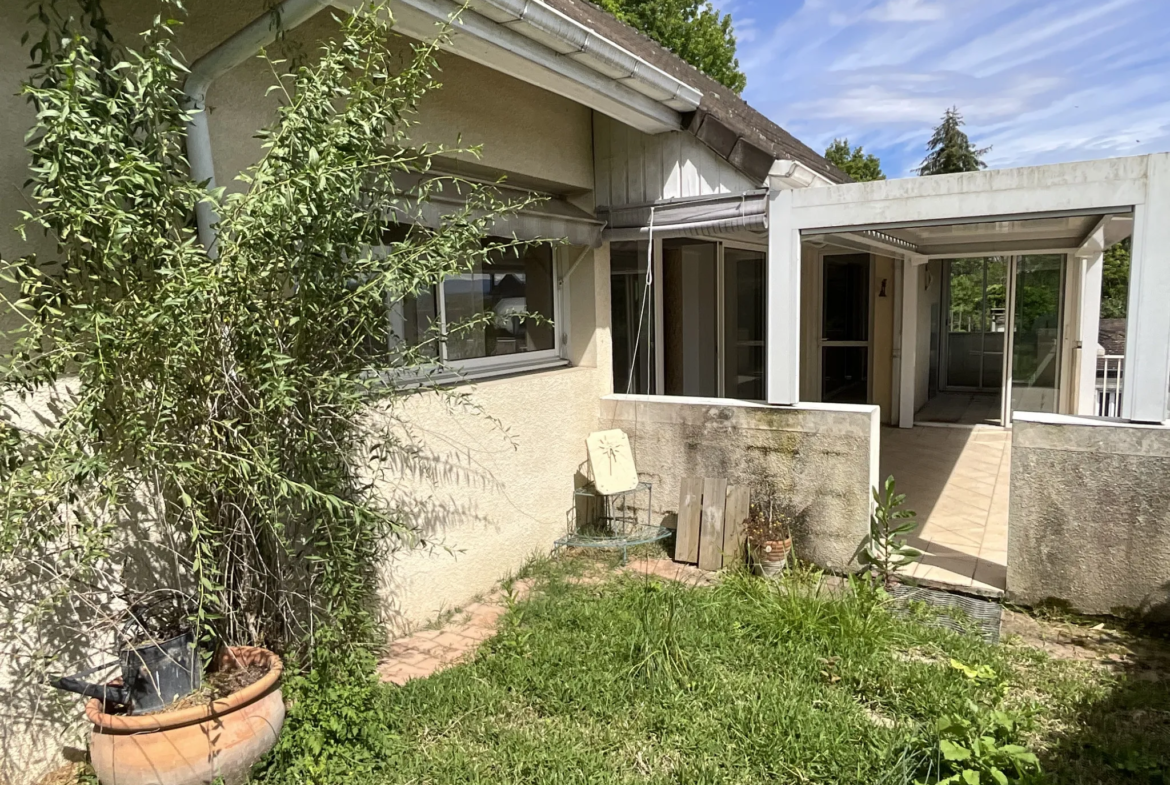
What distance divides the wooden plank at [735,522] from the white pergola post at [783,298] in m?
0.95

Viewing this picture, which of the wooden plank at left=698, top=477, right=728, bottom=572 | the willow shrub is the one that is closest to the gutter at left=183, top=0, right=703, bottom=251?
the willow shrub

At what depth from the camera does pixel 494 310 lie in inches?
261

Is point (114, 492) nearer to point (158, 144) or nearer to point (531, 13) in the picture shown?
point (158, 144)

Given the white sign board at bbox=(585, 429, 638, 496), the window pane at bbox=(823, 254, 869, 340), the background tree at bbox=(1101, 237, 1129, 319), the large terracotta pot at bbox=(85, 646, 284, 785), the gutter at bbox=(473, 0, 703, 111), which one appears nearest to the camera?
the large terracotta pot at bbox=(85, 646, 284, 785)

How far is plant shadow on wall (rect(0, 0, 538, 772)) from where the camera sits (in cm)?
A: 291

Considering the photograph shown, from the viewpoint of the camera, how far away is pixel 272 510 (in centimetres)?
327

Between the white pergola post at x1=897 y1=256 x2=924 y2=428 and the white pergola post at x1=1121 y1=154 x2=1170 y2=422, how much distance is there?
23.3ft

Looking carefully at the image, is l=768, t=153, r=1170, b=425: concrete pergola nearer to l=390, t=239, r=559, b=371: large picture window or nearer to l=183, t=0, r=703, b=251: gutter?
l=183, t=0, r=703, b=251: gutter

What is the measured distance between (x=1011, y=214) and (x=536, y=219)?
3848mm

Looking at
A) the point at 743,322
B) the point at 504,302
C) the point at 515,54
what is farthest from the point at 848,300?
the point at 515,54

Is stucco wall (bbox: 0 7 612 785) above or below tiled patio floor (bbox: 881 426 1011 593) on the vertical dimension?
above

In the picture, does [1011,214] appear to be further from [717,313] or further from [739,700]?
[717,313]

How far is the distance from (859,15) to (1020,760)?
85.5ft

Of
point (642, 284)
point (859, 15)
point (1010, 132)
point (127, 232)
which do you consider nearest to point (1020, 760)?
point (127, 232)
